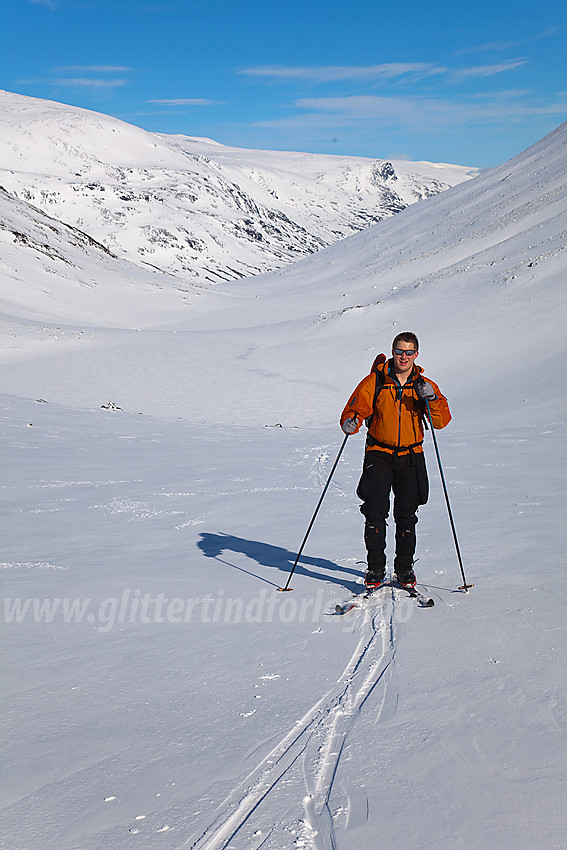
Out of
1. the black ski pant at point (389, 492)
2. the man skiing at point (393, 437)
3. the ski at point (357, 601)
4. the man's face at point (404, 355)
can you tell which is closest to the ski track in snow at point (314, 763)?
the ski at point (357, 601)

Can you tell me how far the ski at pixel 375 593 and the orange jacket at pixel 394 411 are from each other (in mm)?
1161

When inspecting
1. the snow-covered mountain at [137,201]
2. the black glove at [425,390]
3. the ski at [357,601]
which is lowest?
the ski at [357,601]

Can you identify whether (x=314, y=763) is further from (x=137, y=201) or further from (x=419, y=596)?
(x=137, y=201)

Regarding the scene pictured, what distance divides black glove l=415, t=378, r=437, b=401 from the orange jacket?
88mm

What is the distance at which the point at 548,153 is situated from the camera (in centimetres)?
6056

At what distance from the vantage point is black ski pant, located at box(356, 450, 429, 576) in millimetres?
5445

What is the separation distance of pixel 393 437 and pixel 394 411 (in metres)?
0.21

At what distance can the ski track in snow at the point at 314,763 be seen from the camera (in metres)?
2.73

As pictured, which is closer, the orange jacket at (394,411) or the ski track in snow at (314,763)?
the ski track in snow at (314,763)

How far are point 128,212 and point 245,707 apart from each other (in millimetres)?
159618

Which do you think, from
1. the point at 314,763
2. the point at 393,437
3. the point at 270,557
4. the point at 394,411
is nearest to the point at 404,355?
the point at 394,411

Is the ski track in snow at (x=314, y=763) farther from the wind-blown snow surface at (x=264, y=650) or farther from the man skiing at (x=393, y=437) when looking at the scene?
the man skiing at (x=393, y=437)

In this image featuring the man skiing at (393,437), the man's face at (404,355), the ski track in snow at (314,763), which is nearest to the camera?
the ski track in snow at (314,763)

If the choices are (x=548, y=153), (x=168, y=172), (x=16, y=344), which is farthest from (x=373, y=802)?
(x=168, y=172)
